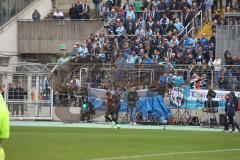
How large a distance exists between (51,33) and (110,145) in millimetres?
27355

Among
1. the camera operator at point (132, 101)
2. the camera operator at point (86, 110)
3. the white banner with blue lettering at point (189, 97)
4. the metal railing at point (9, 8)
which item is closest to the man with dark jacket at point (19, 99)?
the camera operator at point (86, 110)

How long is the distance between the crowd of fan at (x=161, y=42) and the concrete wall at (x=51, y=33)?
0.99m

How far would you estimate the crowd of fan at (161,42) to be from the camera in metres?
41.4

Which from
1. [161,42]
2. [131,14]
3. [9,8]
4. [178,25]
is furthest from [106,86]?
[9,8]

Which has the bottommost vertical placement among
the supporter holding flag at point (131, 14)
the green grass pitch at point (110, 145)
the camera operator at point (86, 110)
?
the green grass pitch at point (110, 145)

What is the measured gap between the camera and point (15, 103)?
138 ft

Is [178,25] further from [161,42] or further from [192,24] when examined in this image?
[161,42]

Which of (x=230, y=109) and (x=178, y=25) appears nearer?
(x=230, y=109)

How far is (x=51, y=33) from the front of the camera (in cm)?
5131

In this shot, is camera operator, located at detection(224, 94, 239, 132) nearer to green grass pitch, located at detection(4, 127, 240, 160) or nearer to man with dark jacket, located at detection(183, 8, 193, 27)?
green grass pitch, located at detection(4, 127, 240, 160)

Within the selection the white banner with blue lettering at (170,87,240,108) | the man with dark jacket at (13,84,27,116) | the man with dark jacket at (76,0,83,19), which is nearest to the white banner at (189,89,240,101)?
the white banner with blue lettering at (170,87,240,108)

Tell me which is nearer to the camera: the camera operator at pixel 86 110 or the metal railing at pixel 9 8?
the camera operator at pixel 86 110

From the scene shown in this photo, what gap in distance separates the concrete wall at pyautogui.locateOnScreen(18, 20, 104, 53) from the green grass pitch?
735 inches

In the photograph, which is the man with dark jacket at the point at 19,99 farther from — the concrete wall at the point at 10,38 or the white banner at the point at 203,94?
the white banner at the point at 203,94
